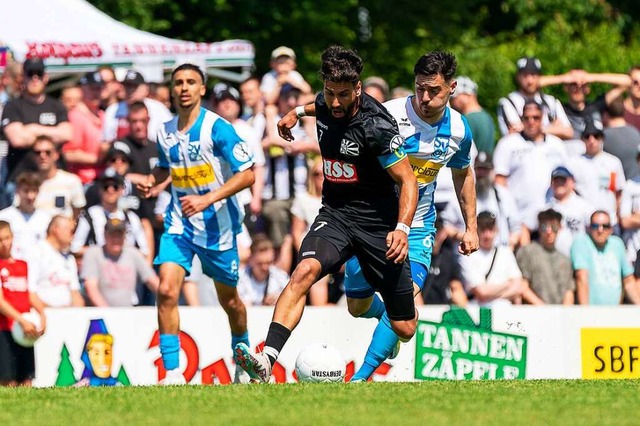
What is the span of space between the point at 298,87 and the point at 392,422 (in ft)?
26.9

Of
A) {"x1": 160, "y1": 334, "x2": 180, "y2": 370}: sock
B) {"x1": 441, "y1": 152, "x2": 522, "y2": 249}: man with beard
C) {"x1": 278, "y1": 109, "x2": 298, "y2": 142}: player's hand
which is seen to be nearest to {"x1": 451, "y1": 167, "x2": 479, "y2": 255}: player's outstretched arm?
{"x1": 278, "y1": 109, "x2": 298, "y2": 142}: player's hand

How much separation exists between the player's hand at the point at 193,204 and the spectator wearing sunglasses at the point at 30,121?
155 inches

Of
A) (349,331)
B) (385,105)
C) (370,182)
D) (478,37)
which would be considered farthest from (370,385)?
(478,37)

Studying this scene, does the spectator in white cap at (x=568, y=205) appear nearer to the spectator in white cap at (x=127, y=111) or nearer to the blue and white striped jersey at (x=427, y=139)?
the spectator in white cap at (x=127, y=111)

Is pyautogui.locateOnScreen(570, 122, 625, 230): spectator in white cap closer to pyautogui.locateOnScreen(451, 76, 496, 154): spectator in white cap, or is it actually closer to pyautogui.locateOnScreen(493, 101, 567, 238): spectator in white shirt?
pyautogui.locateOnScreen(493, 101, 567, 238): spectator in white shirt

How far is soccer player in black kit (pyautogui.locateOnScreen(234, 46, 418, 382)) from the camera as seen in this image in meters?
9.59

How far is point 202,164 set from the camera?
37.6ft

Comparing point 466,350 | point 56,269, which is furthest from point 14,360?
point 466,350

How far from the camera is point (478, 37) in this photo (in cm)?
3241

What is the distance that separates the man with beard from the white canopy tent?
4.19m

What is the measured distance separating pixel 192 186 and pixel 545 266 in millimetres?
4762

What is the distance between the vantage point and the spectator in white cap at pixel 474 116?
1568 centimetres

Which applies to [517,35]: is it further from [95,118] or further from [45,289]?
[45,289]

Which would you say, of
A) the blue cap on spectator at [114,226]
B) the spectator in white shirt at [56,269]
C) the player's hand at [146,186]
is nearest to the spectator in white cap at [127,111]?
the blue cap on spectator at [114,226]
